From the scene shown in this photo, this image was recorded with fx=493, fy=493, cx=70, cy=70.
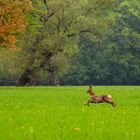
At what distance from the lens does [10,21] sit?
48.0 meters

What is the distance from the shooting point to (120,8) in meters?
109

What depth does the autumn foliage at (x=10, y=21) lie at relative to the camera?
155 ft

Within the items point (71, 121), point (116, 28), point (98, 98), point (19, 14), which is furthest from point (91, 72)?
point (71, 121)

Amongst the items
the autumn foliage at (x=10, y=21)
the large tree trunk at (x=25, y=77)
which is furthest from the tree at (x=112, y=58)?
the autumn foliage at (x=10, y=21)

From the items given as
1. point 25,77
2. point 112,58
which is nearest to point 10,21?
point 25,77

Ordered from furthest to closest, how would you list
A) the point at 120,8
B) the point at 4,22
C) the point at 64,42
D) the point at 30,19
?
the point at 120,8, the point at 64,42, the point at 30,19, the point at 4,22

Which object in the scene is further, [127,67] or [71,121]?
[127,67]

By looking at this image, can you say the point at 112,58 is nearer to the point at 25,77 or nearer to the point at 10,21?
the point at 25,77

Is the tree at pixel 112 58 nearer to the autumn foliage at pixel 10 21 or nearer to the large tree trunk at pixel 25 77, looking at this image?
the large tree trunk at pixel 25 77

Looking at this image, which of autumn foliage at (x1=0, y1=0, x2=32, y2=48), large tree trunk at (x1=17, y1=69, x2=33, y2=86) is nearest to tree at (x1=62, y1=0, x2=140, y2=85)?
large tree trunk at (x1=17, y1=69, x2=33, y2=86)

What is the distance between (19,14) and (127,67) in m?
56.2

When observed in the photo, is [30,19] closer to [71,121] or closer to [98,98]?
[98,98]

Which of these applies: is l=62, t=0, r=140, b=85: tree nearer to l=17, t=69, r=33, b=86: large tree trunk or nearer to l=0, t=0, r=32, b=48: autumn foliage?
l=17, t=69, r=33, b=86: large tree trunk

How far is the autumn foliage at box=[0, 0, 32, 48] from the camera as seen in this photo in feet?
155
